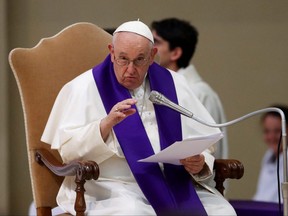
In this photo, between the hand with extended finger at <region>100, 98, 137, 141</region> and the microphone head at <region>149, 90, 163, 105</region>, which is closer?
the microphone head at <region>149, 90, 163, 105</region>

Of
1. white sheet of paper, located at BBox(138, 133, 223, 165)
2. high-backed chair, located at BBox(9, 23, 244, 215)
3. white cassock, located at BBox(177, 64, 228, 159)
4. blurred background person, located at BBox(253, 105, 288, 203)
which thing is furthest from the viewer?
blurred background person, located at BBox(253, 105, 288, 203)

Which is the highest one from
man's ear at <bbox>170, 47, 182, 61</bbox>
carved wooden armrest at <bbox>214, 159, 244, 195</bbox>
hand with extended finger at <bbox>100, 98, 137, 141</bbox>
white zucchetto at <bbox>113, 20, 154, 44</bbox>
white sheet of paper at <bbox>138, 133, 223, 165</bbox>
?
white zucchetto at <bbox>113, 20, 154, 44</bbox>

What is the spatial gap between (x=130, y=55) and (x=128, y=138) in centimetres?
46

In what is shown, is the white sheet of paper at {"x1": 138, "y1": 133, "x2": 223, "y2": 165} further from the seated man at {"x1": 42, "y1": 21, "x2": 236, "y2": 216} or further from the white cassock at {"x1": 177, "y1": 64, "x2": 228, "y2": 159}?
the white cassock at {"x1": 177, "y1": 64, "x2": 228, "y2": 159}

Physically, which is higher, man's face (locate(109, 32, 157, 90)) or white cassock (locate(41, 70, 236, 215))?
man's face (locate(109, 32, 157, 90))

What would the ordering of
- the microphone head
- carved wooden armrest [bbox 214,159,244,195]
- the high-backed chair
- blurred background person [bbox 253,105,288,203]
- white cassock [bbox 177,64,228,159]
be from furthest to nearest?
blurred background person [bbox 253,105,288,203]
white cassock [bbox 177,64,228,159]
the high-backed chair
carved wooden armrest [bbox 214,159,244,195]
the microphone head

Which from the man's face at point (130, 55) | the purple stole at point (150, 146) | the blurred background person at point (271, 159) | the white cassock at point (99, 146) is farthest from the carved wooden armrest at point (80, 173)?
A: the blurred background person at point (271, 159)

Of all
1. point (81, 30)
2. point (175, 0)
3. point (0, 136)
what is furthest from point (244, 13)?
point (81, 30)

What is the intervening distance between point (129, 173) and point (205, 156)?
43cm

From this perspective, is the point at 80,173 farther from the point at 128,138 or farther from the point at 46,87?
the point at 46,87

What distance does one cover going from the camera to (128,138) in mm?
4465

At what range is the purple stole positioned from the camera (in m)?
4.37

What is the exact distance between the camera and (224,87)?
8.55 m

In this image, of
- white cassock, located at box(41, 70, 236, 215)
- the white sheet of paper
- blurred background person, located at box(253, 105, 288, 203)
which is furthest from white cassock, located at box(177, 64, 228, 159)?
the white sheet of paper
